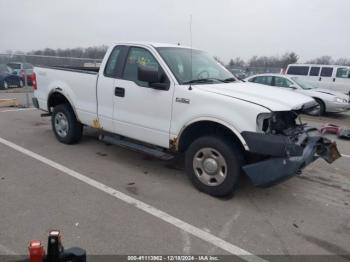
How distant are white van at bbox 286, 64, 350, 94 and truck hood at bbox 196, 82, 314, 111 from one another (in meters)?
14.0

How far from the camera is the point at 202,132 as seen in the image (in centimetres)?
485

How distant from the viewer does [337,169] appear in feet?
20.0

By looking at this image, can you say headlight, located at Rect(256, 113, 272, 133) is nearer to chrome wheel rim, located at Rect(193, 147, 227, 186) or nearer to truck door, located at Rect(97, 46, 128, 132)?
chrome wheel rim, located at Rect(193, 147, 227, 186)

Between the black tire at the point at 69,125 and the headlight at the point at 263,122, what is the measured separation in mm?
3786

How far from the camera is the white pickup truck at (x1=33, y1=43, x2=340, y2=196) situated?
161 inches

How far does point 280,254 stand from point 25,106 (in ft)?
35.4

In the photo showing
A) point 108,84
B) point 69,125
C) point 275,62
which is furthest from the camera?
point 275,62

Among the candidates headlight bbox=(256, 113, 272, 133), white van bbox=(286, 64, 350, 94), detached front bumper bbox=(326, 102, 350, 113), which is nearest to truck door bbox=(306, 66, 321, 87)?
white van bbox=(286, 64, 350, 94)

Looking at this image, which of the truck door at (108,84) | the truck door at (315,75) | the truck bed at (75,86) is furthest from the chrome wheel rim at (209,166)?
the truck door at (315,75)

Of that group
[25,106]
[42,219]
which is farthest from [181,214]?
[25,106]

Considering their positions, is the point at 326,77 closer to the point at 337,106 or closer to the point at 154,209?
the point at 337,106

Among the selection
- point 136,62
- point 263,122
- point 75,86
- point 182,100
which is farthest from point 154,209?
point 75,86

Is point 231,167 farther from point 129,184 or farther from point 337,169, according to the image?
point 337,169

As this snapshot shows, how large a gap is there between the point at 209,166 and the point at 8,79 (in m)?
18.7
